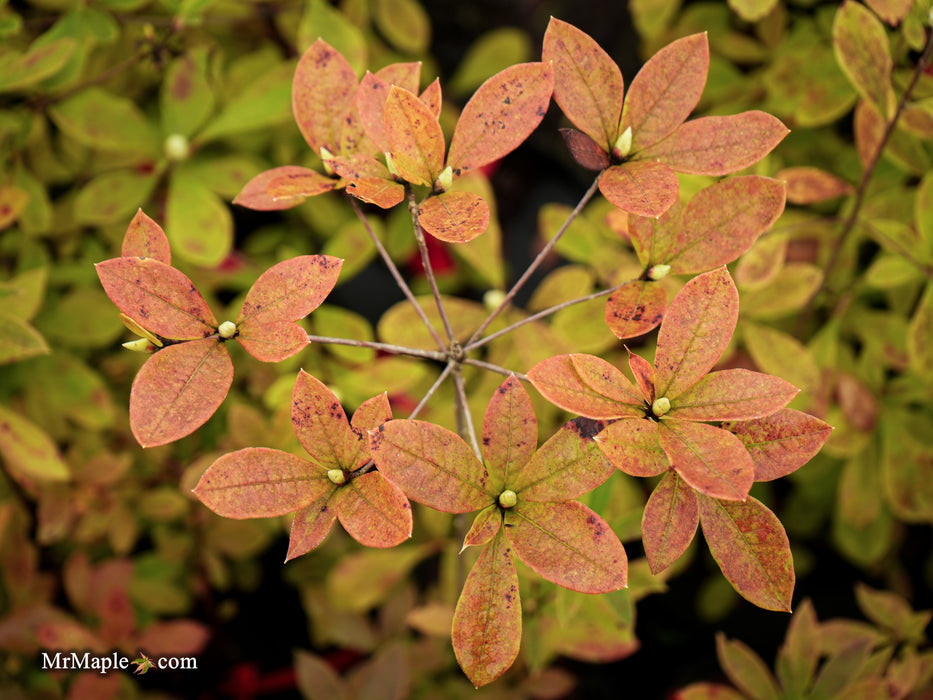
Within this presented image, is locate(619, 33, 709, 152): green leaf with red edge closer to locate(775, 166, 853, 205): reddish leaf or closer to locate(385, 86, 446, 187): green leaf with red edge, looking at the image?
locate(385, 86, 446, 187): green leaf with red edge

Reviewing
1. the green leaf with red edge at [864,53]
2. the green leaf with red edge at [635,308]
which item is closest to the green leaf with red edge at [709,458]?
the green leaf with red edge at [635,308]

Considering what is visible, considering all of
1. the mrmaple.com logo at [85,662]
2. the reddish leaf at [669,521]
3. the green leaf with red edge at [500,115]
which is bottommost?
the mrmaple.com logo at [85,662]

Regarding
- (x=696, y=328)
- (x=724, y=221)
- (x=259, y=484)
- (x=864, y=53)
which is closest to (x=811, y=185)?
(x=864, y=53)

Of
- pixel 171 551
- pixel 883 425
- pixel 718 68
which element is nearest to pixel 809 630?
pixel 883 425

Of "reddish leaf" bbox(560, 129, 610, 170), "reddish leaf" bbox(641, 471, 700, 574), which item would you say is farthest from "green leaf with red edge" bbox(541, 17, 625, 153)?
"reddish leaf" bbox(641, 471, 700, 574)

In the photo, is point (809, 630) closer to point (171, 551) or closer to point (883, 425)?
point (883, 425)

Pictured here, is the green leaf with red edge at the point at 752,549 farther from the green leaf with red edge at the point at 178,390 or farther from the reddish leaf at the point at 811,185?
the reddish leaf at the point at 811,185
